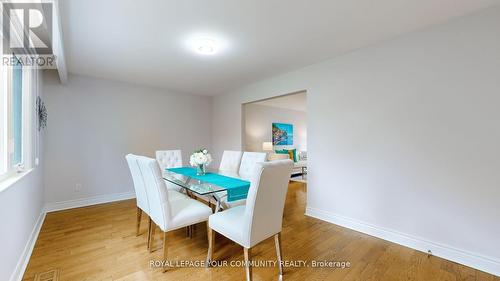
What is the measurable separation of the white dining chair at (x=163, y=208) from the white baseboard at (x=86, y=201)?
232 cm

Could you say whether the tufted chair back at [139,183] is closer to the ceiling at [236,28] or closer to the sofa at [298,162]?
the ceiling at [236,28]

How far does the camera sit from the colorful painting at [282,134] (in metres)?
6.81

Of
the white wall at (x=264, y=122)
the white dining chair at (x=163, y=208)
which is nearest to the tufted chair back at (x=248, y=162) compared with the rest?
the white dining chair at (x=163, y=208)

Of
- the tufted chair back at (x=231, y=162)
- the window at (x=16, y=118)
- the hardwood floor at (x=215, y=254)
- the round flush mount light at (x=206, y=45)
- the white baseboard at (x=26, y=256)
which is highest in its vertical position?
the round flush mount light at (x=206, y=45)

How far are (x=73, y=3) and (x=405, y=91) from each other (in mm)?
3340

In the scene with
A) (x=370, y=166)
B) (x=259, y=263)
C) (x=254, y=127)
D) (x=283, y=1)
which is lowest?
(x=259, y=263)

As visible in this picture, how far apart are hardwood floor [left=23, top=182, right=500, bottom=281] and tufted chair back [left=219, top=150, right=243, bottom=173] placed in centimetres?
93

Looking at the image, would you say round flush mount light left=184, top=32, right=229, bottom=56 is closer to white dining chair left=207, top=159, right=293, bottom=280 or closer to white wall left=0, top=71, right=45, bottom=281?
white dining chair left=207, top=159, right=293, bottom=280

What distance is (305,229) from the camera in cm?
265

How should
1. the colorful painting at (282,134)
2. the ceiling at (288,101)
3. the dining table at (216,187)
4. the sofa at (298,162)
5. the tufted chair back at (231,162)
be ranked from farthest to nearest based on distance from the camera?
the colorful painting at (282,134) → the sofa at (298,162) → the ceiling at (288,101) → the tufted chair back at (231,162) → the dining table at (216,187)

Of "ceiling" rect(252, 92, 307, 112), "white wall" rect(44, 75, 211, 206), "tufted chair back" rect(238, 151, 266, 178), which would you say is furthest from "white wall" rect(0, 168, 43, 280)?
"ceiling" rect(252, 92, 307, 112)

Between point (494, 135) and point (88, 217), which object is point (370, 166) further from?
point (88, 217)

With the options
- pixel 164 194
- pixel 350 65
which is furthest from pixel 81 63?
pixel 350 65

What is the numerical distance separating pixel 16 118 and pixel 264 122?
535cm
